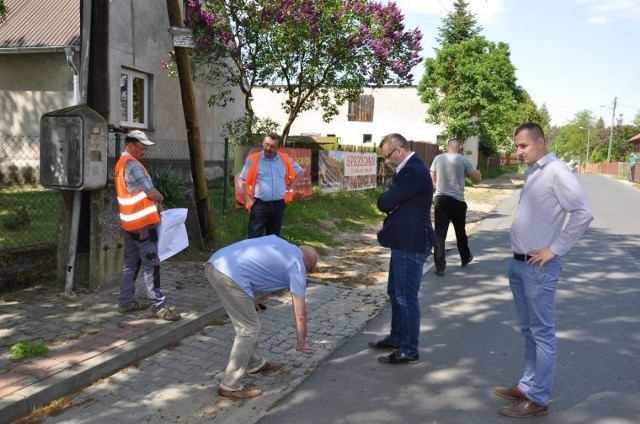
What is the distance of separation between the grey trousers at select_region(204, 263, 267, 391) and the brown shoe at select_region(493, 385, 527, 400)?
178 cm

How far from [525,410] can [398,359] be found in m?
1.17

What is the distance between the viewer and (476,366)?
15.0 ft

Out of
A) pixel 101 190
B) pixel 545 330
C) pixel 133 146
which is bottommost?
pixel 545 330

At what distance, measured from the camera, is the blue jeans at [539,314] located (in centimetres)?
359

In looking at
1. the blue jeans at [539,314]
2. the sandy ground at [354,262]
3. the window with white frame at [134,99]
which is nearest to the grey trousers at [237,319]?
the blue jeans at [539,314]

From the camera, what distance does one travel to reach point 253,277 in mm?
3670

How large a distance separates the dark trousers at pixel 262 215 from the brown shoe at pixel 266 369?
242cm

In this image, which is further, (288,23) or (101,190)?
(288,23)

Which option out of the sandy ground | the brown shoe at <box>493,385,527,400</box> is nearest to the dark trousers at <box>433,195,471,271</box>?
the sandy ground

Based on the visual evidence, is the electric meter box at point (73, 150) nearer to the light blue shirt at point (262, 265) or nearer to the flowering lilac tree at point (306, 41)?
the light blue shirt at point (262, 265)

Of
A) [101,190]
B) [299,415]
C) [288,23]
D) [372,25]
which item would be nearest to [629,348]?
[299,415]

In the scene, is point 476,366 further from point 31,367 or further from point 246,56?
point 246,56

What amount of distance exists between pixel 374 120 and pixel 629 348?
113 feet

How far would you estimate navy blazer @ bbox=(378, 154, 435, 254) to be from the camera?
446 centimetres
